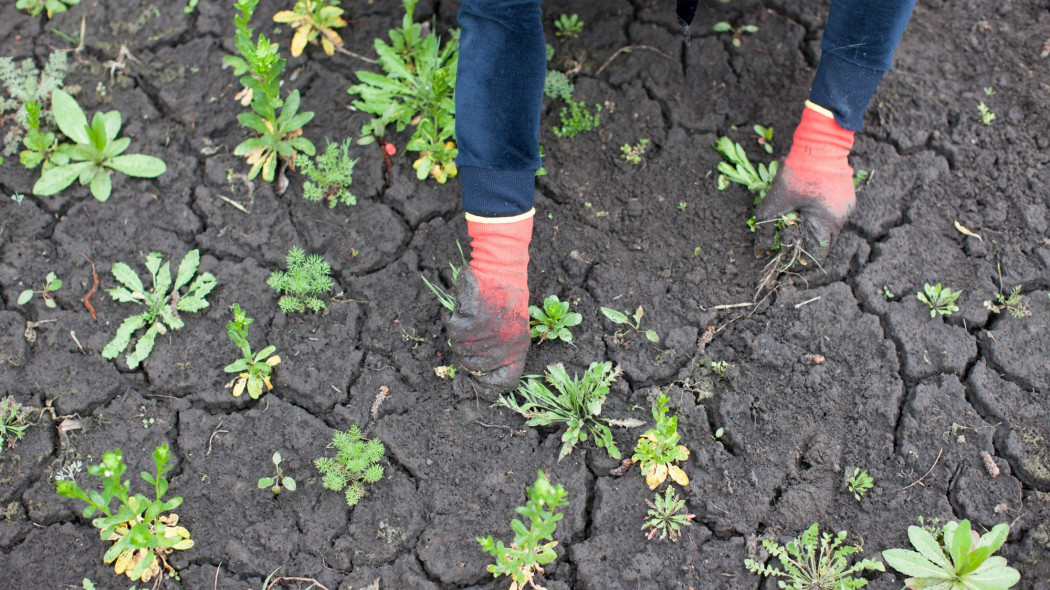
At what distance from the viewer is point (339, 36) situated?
3135 millimetres

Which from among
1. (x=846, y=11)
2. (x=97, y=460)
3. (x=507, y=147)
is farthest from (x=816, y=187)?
(x=97, y=460)

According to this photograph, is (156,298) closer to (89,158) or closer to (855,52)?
(89,158)

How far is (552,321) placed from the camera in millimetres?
2523

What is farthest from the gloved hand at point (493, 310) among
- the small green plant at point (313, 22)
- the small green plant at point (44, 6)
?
the small green plant at point (44, 6)

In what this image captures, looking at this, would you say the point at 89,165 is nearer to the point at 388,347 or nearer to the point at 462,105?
the point at 388,347

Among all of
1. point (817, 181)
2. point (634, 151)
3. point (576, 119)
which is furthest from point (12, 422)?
point (817, 181)

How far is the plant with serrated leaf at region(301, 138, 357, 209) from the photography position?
2801 mm

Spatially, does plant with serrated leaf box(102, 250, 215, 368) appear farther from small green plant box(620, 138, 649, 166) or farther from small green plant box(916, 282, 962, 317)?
small green plant box(916, 282, 962, 317)

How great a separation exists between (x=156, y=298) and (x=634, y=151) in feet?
5.91

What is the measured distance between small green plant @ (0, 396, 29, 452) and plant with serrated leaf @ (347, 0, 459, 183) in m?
1.45

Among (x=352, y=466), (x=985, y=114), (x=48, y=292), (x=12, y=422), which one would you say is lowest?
(x=12, y=422)

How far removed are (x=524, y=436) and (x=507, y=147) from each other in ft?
2.97

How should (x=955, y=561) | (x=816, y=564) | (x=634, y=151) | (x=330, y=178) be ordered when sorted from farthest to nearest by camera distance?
(x=634, y=151)
(x=330, y=178)
(x=816, y=564)
(x=955, y=561)

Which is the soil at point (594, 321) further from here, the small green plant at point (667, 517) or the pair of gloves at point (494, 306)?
the pair of gloves at point (494, 306)
